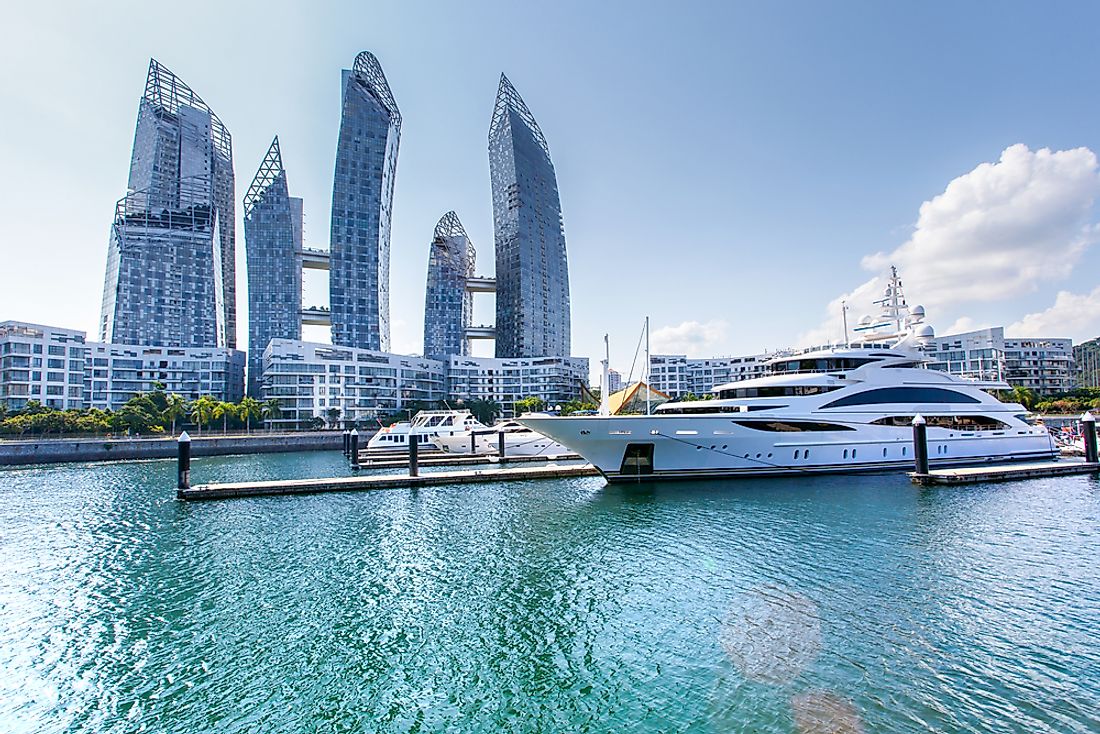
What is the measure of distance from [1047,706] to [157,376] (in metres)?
118

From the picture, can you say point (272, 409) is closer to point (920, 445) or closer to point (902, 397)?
point (902, 397)

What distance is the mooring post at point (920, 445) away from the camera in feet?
101

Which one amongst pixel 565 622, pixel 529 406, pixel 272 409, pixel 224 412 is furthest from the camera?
pixel 529 406

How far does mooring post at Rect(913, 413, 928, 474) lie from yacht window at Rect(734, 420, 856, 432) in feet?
12.9

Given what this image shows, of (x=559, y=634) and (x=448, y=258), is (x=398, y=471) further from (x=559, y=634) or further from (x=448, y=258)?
(x=448, y=258)

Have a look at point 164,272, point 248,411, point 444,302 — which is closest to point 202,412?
point 248,411

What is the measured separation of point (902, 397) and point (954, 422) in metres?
5.07

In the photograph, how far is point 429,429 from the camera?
5328 centimetres

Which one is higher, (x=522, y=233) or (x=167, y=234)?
(x=522, y=233)

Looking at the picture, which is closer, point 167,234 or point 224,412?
point 224,412

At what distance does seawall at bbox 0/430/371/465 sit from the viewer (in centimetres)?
5422

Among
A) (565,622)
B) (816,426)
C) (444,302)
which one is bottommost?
(565,622)

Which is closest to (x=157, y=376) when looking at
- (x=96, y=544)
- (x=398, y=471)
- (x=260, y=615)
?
(x=398, y=471)

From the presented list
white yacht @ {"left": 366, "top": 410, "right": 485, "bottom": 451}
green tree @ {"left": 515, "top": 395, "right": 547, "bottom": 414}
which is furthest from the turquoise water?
green tree @ {"left": 515, "top": 395, "right": 547, "bottom": 414}
